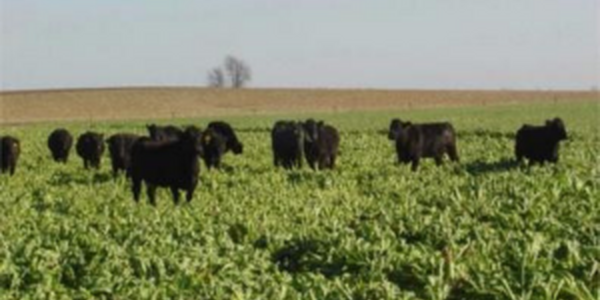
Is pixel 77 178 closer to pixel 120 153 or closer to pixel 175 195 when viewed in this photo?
pixel 120 153

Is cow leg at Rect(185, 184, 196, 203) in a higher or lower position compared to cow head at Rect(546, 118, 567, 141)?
lower

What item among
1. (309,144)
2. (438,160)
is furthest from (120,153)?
(438,160)

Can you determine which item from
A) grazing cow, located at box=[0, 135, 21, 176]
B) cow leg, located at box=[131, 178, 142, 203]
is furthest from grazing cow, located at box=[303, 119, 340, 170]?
grazing cow, located at box=[0, 135, 21, 176]

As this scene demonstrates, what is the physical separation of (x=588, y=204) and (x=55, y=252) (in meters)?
7.08

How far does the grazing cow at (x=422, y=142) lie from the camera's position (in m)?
22.0

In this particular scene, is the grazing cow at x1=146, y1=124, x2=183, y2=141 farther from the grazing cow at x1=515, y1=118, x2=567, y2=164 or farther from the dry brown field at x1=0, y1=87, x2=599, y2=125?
the dry brown field at x1=0, y1=87, x2=599, y2=125

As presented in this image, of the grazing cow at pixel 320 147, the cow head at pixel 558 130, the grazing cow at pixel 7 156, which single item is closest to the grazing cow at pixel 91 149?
the grazing cow at pixel 7 156

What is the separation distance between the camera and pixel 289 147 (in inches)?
905

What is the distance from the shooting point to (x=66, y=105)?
296ft

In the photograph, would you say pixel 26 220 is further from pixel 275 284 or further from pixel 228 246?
pixel 275 284

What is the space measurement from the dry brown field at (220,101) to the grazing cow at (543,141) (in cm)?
6054

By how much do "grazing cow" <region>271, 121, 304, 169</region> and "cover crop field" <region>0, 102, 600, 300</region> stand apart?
4977 millimetres

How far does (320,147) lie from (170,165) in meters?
6.62

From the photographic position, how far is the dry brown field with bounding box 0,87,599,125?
3324 inches
